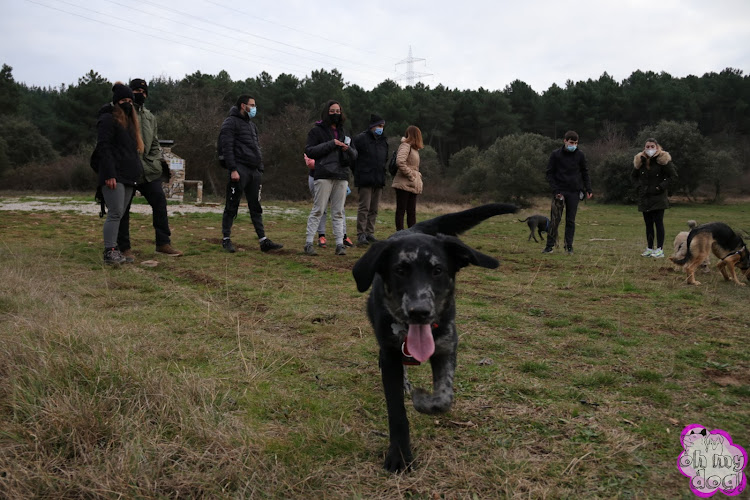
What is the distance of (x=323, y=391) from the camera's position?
10.7 ft

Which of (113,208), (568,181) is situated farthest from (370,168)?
(113,208)

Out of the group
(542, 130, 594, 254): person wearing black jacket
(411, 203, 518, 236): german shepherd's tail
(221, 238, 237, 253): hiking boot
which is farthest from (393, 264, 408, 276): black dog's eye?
(542, 130, 594, 254): person wearing black jacket

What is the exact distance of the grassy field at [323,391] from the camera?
2230mm

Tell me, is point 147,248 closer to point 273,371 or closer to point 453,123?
point 273,371

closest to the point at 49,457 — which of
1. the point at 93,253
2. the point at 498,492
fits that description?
the point at 498,492

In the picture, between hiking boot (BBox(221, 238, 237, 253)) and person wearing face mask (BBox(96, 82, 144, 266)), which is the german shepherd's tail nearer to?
person wearing face mask (BBox(96, 82, 144, 266))

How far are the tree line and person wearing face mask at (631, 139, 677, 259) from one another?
26589mm

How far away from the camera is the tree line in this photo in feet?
116

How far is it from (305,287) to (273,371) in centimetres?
272

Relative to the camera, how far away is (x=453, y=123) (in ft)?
204

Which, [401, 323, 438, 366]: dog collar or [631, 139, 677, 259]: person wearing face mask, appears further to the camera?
[631, 139, 677, 259]: person wearing face mask

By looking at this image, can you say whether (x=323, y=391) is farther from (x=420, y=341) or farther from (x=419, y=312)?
(x=419, y=312)

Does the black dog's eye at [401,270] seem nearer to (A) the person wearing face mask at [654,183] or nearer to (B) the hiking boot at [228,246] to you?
(B) the hiking boot at [228,246]

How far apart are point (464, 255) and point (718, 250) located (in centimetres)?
658
